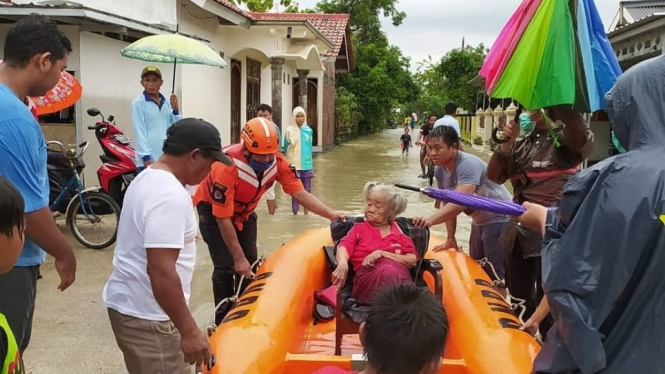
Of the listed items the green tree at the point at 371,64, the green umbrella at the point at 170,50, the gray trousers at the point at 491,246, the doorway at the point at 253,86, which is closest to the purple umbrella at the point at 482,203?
the gray trousers at the point at 491,246

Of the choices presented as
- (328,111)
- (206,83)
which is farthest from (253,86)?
(328,111)

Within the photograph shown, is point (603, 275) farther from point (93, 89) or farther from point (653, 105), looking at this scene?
point (93, 89)

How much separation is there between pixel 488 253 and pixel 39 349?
310 cm

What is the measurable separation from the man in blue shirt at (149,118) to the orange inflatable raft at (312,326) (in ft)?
7.12

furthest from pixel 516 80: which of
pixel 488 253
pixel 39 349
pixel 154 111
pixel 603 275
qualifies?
pixel 154 111

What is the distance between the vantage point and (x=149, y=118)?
19.5 ft

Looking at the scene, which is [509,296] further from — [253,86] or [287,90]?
[287,90]

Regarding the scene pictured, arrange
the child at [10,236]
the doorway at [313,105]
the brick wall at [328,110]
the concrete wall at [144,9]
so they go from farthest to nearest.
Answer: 1. the brick wall at [328,110]
2. the doorway at [313,105]
3. the concrete wall at [144,9]
4. the child at [10,236]

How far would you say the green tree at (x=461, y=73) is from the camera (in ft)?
98.6

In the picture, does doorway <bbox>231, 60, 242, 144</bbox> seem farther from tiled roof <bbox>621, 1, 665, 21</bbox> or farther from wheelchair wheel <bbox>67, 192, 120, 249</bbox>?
tiled roof <bbox>621, 1, 665, 21</bbox>

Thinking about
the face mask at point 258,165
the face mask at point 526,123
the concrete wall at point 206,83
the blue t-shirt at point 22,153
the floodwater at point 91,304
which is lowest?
the floodwater at point 91,304

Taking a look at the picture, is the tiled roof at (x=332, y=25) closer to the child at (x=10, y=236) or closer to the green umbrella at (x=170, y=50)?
the green umbrella at (x=170, y=50)

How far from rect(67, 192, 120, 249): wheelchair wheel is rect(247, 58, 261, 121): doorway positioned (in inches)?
319

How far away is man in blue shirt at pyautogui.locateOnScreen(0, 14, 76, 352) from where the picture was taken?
2.38 metres
